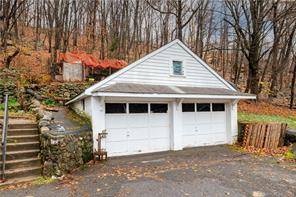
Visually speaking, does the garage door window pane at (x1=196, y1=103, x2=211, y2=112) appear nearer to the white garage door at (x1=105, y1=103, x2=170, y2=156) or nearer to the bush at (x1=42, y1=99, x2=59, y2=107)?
the white garage door at (x1=105, y1=103, x2=170, y2=156)

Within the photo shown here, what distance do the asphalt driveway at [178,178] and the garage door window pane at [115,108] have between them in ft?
5.88

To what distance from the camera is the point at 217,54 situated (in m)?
34.3

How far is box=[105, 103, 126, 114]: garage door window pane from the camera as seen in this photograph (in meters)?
10.2

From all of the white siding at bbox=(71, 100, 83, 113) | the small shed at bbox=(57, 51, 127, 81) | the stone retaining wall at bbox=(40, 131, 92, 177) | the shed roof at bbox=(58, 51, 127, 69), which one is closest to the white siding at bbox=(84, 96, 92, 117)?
the white siding at bbox=(71, 100, 83, 113)

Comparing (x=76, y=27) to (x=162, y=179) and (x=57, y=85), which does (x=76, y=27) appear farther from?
(x=162, y=179)

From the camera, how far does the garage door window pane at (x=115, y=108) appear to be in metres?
10.2

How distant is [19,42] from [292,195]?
1009 inches

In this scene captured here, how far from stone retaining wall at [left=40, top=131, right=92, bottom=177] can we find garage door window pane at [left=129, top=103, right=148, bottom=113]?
267 cm

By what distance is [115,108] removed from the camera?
1035cm

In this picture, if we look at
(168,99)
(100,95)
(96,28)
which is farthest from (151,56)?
(96,28)

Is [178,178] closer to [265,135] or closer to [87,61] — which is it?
[265,135]

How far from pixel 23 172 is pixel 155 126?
17.8ft

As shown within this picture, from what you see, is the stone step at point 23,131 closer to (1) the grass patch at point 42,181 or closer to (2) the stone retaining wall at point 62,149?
(2) the stone retaining wall at point 62,149

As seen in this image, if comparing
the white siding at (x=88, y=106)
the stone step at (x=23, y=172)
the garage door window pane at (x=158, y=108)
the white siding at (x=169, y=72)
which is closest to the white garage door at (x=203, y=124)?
the garage door window pane at (x=158, y=108)
